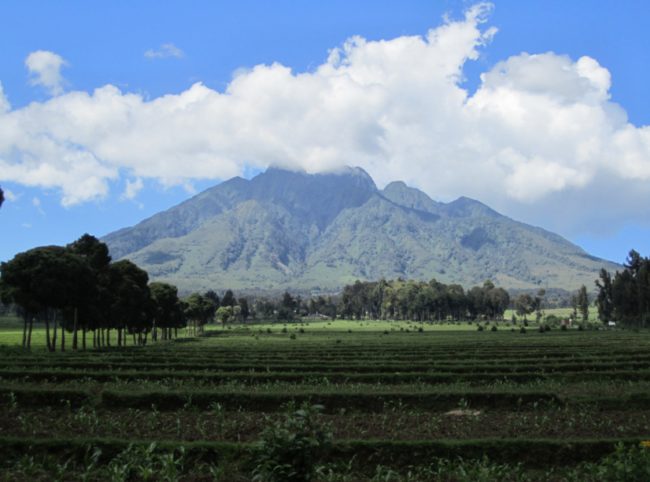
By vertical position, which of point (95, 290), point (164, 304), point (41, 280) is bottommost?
point (164, 304)

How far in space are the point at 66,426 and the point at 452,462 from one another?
11658mm

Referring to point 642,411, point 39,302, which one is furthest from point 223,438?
point 39,302

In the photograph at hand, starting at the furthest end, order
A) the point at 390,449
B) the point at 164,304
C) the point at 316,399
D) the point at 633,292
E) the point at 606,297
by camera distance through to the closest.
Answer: the point at 606,297 → the point at 633,292 → the point at 164,304 → the point at 316,399 → the point at 390,449

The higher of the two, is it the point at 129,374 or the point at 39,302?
the point at 39,302

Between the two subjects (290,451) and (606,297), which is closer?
(290,451)

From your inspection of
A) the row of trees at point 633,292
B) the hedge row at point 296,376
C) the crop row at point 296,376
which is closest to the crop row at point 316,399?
the crop row at point 296,376

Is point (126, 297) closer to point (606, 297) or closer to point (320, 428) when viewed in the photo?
point (320, 428)

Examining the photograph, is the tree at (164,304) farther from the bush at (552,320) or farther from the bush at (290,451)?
the bush at (552,320)

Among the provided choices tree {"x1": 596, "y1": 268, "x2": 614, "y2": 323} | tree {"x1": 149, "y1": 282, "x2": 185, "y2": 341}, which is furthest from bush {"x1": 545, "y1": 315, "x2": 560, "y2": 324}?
tree {"x1": 149, "y1": 282, "x2": 185, "y2": 341}

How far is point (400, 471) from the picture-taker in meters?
13.8

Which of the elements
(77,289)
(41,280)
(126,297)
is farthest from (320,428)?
(126,297)

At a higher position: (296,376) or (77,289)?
(77,289)

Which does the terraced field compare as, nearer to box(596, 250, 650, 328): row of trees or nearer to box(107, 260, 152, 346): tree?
box(107, 260, 152, 346): tree

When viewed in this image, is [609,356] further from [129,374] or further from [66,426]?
[66,426]
